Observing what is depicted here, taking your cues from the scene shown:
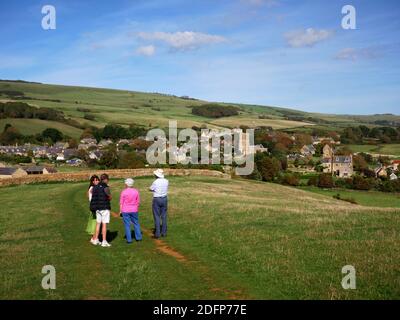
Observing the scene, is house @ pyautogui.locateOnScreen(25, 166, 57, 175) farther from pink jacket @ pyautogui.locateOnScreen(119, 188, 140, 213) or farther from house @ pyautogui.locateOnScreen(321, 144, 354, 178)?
pink jacket @ pyautogui.locateOnScreen(119, 188, 140, 213)

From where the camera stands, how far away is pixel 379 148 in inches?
6176

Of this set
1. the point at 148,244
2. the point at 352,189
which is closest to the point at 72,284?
the point at 148,244

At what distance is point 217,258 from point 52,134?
14713cm

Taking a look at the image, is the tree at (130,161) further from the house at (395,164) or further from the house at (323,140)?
the house at (323,140)

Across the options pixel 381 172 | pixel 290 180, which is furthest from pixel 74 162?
pixel 381 172

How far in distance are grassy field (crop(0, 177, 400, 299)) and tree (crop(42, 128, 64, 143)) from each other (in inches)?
5276

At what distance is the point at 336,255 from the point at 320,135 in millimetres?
182640

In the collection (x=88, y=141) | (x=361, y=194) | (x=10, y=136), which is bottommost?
(x=361, y=194)

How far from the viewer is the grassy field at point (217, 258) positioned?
12281mm

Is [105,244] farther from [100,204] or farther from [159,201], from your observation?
[159,201]

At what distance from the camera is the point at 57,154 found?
134250 millimetres

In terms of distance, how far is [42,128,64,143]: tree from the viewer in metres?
154

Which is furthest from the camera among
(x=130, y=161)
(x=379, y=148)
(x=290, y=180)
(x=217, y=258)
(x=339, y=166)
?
(x=379, y=148)
